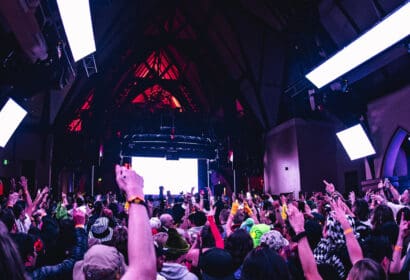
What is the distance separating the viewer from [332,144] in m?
16.0

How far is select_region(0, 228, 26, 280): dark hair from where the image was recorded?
85 centimetres

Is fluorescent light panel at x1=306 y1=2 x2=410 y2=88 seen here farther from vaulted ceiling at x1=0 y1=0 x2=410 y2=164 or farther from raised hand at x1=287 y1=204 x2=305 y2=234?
raised hand at x1=287 y1=204 x2=305 y2=234

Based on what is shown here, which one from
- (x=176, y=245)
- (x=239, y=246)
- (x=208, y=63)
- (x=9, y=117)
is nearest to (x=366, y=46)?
(x=239, y=246)

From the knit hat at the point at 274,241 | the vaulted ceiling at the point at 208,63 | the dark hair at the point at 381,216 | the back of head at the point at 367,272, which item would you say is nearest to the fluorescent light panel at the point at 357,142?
the vaulted ceiling at the point at 208,63

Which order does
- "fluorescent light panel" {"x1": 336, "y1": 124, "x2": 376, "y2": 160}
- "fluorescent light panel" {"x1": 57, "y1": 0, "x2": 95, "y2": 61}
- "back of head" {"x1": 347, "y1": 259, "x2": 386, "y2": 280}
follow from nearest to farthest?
1. "back of head" {"x1": 347, "y1": 259, "x2": 386, "y2": 280}
2. "fluorescent light panel" {"x1": 57, "y1": 0, "x2": 95, "y2": 61}
3. "fluorescent light panel" {"x1": 336, "y1": 124, "x2": 376, "y2": 160}

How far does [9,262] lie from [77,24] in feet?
21.8

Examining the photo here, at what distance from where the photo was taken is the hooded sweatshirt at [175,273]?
8.53 ft

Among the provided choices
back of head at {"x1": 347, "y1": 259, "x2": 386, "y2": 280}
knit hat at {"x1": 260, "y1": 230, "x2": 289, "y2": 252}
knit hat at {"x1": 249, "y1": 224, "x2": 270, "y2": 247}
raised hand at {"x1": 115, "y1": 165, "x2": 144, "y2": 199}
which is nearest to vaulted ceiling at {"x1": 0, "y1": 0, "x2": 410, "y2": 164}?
knit hat at {"x1": 249, "y1": 224, "x2": 270, "y2": 247}

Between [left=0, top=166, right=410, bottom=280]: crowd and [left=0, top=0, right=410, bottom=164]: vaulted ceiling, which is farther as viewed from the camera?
[left=0, top=0, right=410, bottom=164]: vaulted ceiling

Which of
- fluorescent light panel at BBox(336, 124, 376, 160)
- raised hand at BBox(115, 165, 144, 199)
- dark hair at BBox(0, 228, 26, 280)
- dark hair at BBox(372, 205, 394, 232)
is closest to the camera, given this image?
dark hair at BBox(0, 228, 26, 280)

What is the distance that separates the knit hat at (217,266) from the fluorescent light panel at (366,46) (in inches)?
225

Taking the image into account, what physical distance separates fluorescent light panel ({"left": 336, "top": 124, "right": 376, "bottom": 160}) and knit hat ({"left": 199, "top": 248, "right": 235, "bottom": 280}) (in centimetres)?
907

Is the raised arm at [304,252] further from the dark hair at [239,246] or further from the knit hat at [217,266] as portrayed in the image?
the dark hair at [239,246]

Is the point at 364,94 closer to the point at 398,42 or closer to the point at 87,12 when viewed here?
the point at 398,42
